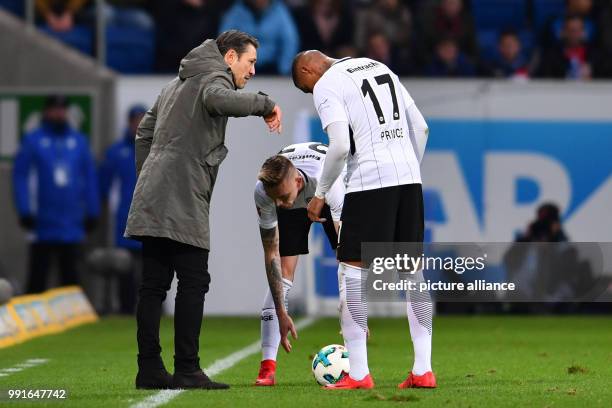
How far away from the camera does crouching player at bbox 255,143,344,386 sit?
848cm

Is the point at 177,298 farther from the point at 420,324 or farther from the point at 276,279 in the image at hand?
the point at 420,324

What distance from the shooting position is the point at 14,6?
1812 cm

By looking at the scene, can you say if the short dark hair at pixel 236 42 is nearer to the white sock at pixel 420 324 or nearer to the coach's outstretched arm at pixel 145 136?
the coach's outstretched arm at pixel 145 136

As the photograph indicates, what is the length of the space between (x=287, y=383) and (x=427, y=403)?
1641 mm

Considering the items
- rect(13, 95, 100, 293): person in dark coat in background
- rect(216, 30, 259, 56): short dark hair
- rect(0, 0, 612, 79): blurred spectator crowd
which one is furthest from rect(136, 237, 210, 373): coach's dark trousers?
rect(0, 0, 612, 79): blurred spectator crowd

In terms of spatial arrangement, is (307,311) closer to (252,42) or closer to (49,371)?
(49,371)

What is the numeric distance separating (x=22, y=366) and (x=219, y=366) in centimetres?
139

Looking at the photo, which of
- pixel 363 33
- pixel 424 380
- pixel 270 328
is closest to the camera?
pixel 424 380

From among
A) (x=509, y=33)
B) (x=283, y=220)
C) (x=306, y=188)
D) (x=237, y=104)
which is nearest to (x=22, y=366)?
(x=283, y=220)

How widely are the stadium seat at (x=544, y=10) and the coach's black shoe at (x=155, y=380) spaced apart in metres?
11.6

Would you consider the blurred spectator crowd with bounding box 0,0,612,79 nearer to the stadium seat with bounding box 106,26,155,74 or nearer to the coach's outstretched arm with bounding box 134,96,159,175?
the stadium seat with bounding box 106,26,155,74

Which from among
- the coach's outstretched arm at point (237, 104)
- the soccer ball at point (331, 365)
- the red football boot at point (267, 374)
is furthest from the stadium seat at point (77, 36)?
the coach's outstretched arm at point (237, 104)

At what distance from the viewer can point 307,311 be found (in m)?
17.0

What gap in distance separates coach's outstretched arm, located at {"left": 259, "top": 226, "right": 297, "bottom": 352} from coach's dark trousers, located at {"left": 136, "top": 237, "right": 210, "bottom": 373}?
A: 0.57 meters
